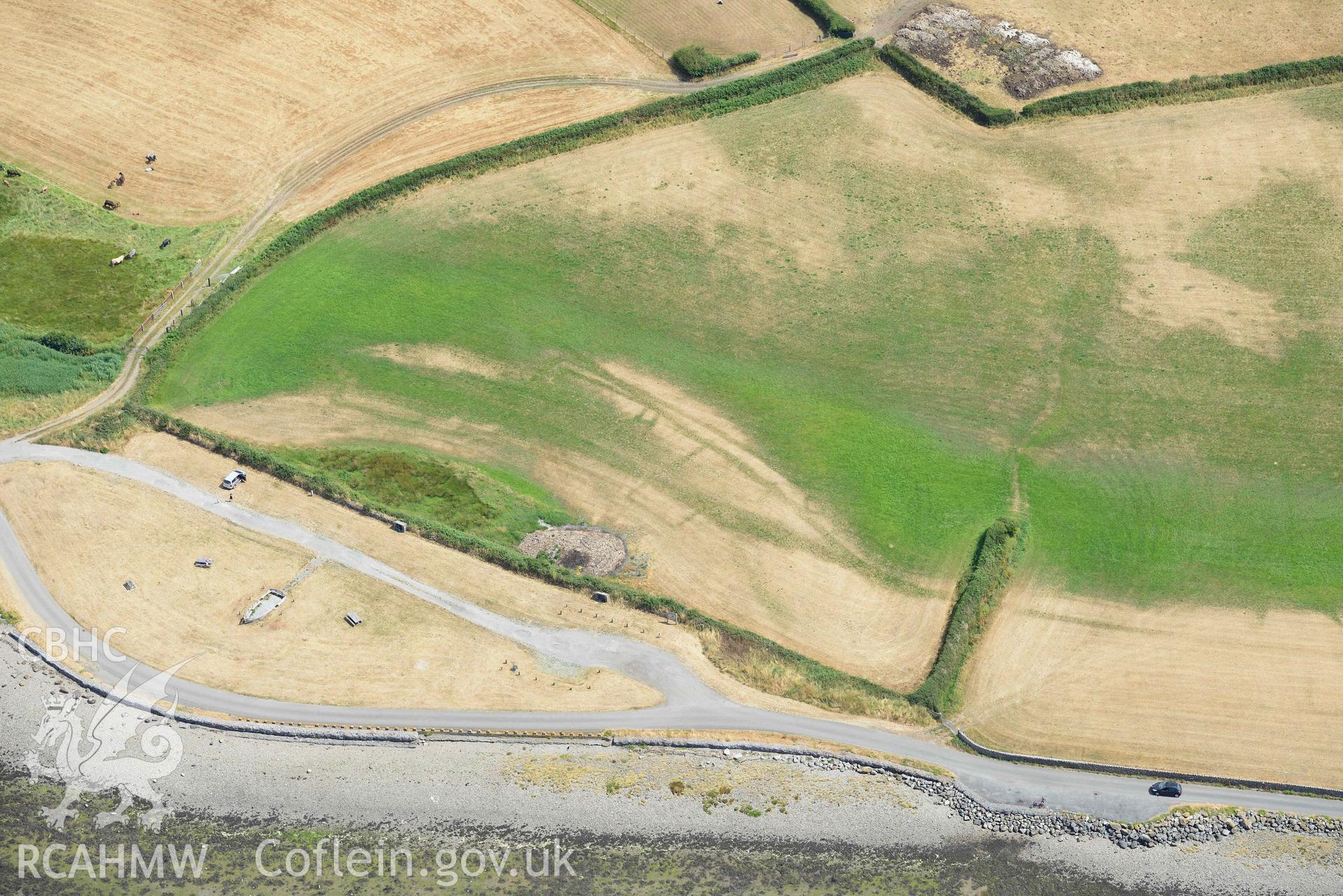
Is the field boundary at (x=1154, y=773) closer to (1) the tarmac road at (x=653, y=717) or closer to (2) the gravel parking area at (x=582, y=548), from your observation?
(1) the tarmac road at (x=653, y=717)

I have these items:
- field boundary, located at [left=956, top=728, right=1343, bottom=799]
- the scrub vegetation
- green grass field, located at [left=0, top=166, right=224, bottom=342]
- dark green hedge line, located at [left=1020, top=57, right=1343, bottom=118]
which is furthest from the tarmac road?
dark green hedge line, located at [left=1020, top=57, right=1343, bottom=118]

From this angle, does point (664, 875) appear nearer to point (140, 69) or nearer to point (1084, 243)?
point (1084, 243)

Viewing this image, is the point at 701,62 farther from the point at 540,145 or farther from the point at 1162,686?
the point at 1162,686

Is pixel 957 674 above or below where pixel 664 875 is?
above

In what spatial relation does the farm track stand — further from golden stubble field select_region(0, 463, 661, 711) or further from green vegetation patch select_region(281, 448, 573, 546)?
green vegetation patch select_region(281, 448, 573, 546)

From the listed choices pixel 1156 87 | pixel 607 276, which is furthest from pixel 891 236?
pixel 1156 87
